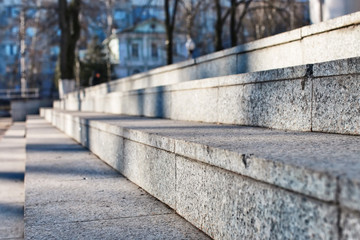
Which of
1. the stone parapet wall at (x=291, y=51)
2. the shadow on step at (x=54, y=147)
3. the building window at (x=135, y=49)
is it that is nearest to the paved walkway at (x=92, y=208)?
the shadow on step at (x=54, y=147)

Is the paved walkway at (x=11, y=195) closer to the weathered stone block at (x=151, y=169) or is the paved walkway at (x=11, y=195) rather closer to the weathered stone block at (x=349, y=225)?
the weathered stone block at (x=151, y=169)

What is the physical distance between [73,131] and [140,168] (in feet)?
14.3

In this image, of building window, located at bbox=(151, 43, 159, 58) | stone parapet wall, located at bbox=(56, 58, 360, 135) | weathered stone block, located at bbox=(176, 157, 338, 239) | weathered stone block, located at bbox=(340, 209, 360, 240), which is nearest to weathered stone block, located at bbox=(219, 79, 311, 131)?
stone parapet wall, located at bbox=(56, 58, 360, 135)

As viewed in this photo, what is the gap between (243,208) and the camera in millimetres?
1831

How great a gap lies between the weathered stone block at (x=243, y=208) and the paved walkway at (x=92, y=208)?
12 cm

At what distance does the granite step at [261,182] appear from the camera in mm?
1309

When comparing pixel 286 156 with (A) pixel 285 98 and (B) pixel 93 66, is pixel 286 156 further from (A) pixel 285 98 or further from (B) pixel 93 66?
Answer: (B) pixel 93 66

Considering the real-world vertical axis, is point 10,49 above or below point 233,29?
above

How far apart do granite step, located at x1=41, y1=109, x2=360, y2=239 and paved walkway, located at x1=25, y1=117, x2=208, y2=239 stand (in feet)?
0.38

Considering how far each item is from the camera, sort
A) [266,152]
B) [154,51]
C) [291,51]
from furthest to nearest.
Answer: [154,51]
[291,51]
[266,152]

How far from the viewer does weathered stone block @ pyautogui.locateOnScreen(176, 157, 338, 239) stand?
139 cm

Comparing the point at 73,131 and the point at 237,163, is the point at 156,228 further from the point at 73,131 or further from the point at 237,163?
the point at 73,131

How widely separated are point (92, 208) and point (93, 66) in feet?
130

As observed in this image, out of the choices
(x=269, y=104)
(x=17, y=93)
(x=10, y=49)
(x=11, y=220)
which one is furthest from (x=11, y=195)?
(x=10, y=49)
